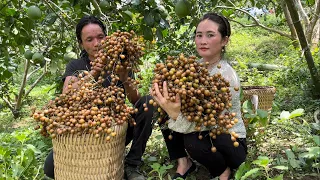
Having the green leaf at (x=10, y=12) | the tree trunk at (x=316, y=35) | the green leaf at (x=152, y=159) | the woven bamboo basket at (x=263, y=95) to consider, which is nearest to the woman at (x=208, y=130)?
the green leaf at (x=152, y=159)

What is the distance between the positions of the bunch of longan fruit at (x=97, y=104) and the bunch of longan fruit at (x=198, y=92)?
0.62 ft

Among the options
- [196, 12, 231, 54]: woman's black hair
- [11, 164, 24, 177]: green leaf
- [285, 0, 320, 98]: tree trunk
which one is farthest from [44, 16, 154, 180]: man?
[285, 0, 320, 98]: tree trunk

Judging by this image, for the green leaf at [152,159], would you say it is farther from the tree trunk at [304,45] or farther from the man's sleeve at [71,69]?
the tree trunk at [304,45]

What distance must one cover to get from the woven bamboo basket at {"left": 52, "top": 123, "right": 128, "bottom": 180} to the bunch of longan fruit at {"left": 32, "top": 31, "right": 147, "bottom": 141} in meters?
0.04

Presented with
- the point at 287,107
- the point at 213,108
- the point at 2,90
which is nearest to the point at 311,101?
the point at 287,107

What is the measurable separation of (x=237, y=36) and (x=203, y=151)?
290 inches

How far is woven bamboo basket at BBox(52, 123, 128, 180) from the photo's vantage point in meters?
1.61

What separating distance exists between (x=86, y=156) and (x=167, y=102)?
45 cm

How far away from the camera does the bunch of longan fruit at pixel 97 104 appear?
156 centimetres

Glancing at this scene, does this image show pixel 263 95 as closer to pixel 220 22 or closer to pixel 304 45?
pixel 304 45

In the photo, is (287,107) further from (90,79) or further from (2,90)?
(2,90)

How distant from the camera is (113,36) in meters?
1.68

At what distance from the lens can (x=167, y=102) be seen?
5.28 feet

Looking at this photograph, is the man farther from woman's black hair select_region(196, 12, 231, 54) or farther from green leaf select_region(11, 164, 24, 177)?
woman's black hair select_region(196, 12, 231, 54)
